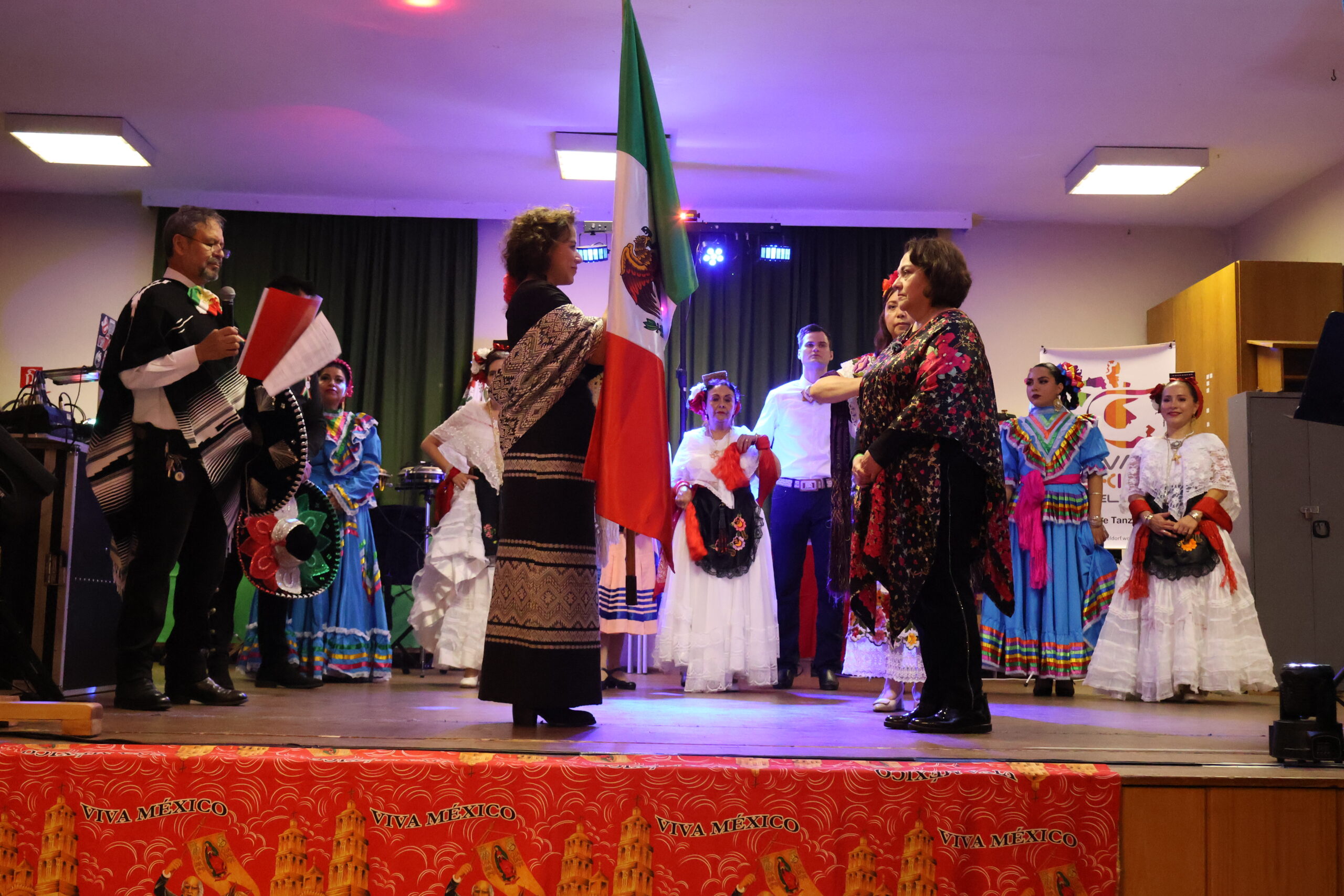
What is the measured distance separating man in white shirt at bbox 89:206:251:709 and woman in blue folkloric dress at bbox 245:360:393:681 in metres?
1.68

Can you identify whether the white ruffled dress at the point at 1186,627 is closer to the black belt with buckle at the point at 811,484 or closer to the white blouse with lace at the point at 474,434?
the black belt with buckle at the point at 811,484

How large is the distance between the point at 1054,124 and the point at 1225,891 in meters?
5.17

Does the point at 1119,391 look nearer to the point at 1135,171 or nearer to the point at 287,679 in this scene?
the point at 1135,171

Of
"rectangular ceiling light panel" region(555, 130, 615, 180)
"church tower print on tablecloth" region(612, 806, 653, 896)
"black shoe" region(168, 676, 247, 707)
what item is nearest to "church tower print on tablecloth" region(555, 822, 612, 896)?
"church tower print on tablecloth" region(612, 806, 653, 896)

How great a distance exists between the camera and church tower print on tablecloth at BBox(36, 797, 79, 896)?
2098mm

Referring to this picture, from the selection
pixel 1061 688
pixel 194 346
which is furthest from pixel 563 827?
pixel 1061 688

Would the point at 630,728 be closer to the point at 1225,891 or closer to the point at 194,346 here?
the point at 1225,891

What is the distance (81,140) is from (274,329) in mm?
4608

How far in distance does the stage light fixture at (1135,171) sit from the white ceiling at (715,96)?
11 cm

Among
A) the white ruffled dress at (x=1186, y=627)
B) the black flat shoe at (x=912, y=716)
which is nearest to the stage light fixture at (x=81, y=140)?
the black flat shoe at (x=912, y=716)

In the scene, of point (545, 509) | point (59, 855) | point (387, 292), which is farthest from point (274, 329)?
point (387, 292)

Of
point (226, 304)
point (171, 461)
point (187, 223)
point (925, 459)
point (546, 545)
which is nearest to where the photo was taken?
point (546, 545)

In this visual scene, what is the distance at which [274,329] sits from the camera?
121 inches

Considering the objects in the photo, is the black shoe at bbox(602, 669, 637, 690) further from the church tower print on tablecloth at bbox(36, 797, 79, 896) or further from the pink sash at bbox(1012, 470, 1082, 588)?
the church tower print on tablecloth at bbox(36, 797, 79, 896)
